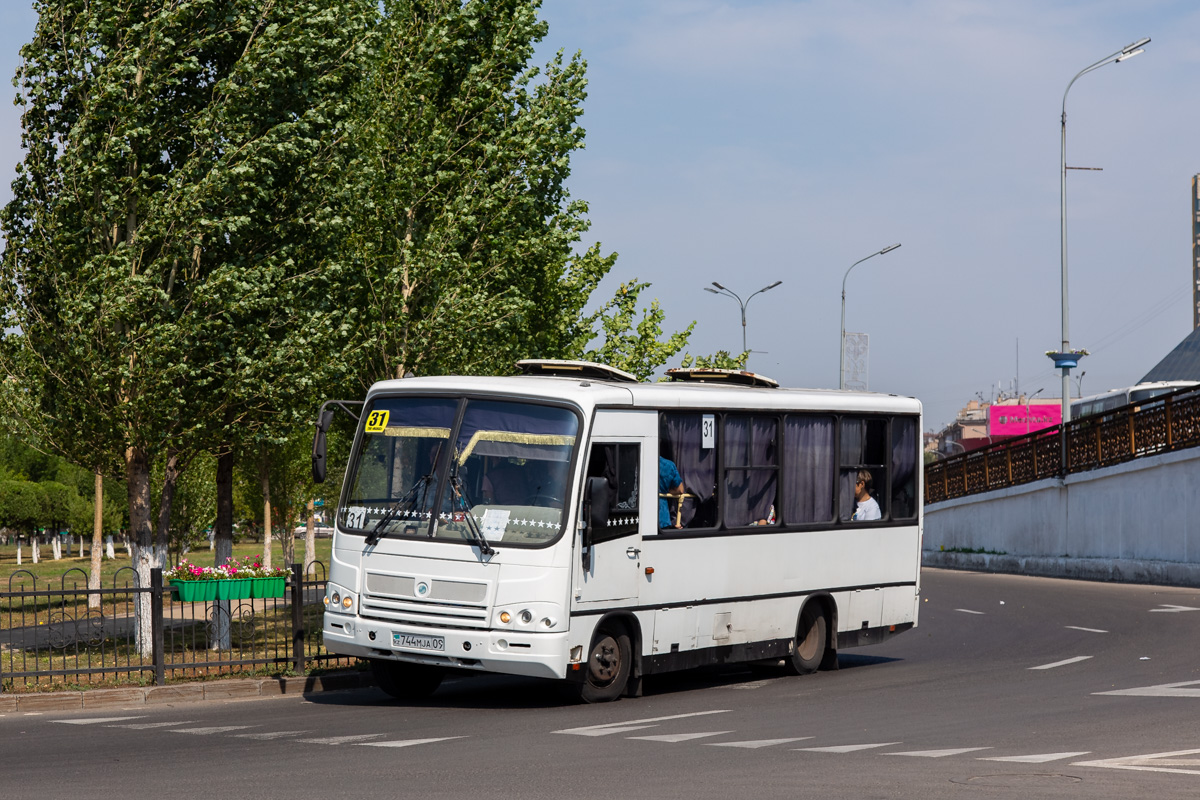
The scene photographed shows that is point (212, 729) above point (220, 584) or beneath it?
beneath

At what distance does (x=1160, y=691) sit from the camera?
13.1 m

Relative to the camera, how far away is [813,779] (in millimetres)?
8742

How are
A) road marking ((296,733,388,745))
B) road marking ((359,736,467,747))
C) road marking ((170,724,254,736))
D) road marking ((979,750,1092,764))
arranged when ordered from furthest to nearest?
road marking ((170,724,254,736)), road marking ((296,733,388,745)), road marking ((359,736,467,747)), road marking ((979,750,1092,764))

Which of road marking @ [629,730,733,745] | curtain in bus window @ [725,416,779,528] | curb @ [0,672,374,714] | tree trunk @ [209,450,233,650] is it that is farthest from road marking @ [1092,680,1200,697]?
tree trunk @ [209,450,233,650]

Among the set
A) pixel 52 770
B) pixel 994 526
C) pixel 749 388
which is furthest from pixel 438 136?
pixel 994 526

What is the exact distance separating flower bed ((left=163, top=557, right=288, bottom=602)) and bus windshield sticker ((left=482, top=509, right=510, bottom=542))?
3.94 m

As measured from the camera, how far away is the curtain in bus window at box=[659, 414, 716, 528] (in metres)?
13.6

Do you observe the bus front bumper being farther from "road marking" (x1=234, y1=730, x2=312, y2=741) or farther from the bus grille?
"road marking" (x1=234, y1=730, x2=312, y2=741)

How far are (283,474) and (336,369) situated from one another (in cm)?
3333

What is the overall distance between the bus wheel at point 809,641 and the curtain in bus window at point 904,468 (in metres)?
1.72

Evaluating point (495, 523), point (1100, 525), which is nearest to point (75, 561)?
point (1100, 525)

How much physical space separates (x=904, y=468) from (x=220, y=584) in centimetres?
771

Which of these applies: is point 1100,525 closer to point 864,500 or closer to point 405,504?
point 864,500

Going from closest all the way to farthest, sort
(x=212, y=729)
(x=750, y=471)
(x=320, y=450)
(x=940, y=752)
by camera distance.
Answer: (x=940, y=752) < (x=212, y=729) < (x=320, y=450) < (x=750, y=471)
